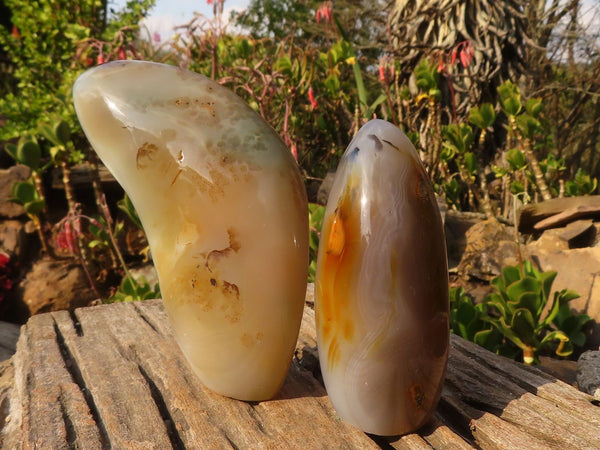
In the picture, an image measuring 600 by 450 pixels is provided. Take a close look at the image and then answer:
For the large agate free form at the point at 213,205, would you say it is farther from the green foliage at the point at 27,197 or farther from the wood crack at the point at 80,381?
the green foliage at the point at 27,197

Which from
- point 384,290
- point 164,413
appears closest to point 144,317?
point 164,413

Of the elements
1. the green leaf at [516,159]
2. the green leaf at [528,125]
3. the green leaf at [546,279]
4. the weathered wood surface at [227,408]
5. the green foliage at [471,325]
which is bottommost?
the green foliage at [471,325]

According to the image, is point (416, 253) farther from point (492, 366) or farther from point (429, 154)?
point (429, 154)

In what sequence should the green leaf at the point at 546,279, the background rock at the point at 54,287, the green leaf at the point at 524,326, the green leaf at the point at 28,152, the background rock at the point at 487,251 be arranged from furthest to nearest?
the background rock at the point at 54,287 < the green leaf at the point at 28,152 < the background rock at the point at 487,251 < the green leaf at the point at 546,279 < the green leaf at the point at 524,326

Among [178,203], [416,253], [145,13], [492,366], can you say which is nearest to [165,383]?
[178,203]

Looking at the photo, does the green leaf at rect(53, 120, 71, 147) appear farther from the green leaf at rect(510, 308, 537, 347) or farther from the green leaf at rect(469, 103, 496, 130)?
the green leaf at rect(510, 308, 537, 347)

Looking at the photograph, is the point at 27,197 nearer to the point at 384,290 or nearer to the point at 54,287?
the point at 54,287

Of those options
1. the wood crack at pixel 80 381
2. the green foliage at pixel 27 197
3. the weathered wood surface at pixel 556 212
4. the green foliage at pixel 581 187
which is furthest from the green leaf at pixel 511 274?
the green foliage at pixel 27 197
